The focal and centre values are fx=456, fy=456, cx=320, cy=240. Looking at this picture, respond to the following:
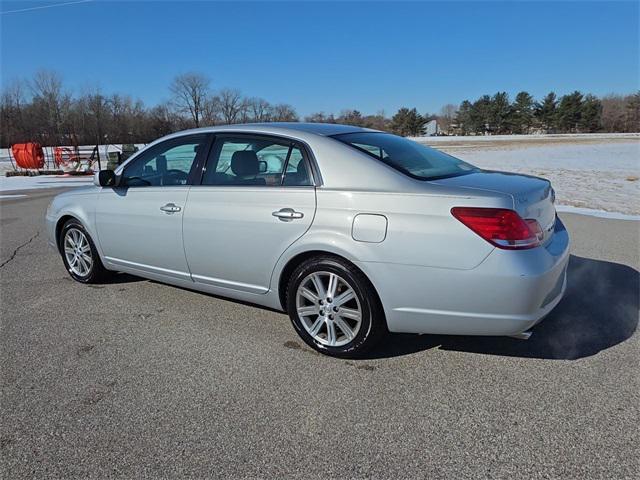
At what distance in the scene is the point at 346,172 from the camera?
9.98 feet

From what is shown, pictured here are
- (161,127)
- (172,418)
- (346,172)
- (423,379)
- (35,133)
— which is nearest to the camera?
(172,418)

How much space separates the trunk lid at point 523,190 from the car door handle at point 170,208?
2089 mm

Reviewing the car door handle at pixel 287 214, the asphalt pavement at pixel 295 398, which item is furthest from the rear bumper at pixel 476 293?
the car door handle at pixel 287 214

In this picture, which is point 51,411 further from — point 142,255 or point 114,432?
point 142,255

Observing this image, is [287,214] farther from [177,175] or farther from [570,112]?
[570,112]

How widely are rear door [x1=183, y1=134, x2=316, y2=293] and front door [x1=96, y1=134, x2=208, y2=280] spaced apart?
6.4 inches

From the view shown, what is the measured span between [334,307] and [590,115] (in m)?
99.5

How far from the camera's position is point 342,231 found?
2.94m

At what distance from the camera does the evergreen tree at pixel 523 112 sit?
9138 cm

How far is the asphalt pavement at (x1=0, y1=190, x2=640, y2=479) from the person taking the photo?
2131mm

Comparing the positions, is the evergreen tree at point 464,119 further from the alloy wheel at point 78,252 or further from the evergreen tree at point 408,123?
the alloy wheel at point 78,252

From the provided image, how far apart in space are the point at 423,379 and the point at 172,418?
1.48 m

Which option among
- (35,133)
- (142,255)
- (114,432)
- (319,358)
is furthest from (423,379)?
(35,133)

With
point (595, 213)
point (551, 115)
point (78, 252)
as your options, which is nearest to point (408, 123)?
point (551, 115)
